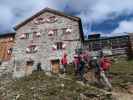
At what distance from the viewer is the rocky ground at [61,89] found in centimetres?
1863

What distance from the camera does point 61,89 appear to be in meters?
19.9

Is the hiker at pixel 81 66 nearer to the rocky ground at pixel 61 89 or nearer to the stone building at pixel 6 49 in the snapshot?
the rocky ground at pixel 61 89

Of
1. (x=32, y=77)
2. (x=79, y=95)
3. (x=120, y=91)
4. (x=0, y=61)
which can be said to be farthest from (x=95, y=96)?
(x=0, y=61)

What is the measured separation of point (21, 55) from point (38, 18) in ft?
21.2

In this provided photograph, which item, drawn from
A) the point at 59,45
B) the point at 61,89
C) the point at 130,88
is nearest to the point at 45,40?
the point at 59,45

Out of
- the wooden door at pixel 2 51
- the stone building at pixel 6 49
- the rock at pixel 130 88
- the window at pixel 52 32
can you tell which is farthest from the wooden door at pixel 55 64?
the rock at pixel 130 88

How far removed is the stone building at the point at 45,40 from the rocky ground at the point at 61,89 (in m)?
10.9

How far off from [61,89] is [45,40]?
699 inches

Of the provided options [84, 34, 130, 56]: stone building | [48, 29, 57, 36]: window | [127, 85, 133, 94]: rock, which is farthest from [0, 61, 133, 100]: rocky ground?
[48, 29, 57, 36]: window

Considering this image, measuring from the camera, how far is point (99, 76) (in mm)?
22312

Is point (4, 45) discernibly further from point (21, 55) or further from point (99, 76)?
point (99, 76)

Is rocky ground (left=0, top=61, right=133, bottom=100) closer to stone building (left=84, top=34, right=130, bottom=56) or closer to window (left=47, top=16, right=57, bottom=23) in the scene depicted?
stone building (left=84, top=34, right=130, bottom=56)

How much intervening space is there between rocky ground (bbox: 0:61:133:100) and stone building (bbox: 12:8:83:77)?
35.8ft

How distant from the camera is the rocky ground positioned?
1863 cm
